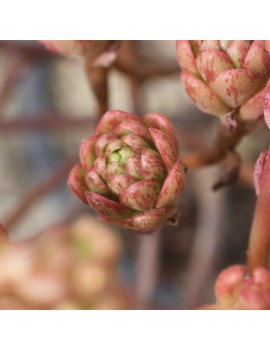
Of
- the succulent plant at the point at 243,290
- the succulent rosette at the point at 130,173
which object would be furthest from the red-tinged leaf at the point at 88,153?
the succulent plant at the point at 243,290

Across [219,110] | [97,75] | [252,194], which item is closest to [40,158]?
[252,194]

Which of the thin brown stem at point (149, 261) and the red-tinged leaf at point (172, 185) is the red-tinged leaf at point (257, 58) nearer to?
the red-tinged leaf at point (172, 185)

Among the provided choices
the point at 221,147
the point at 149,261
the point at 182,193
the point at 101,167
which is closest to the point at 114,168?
the point at 101,167

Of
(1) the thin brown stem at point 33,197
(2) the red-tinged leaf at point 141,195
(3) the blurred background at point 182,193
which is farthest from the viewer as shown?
(3) the blurred background at point 182,193

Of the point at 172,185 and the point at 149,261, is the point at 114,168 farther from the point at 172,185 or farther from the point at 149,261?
the point at 149,261

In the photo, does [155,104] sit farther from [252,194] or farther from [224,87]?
[224,87]

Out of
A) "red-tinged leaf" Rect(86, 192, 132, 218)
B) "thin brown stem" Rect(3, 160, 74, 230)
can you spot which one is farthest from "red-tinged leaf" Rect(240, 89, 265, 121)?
"thin brown stem" Rect(3, 160, 74, 230)
